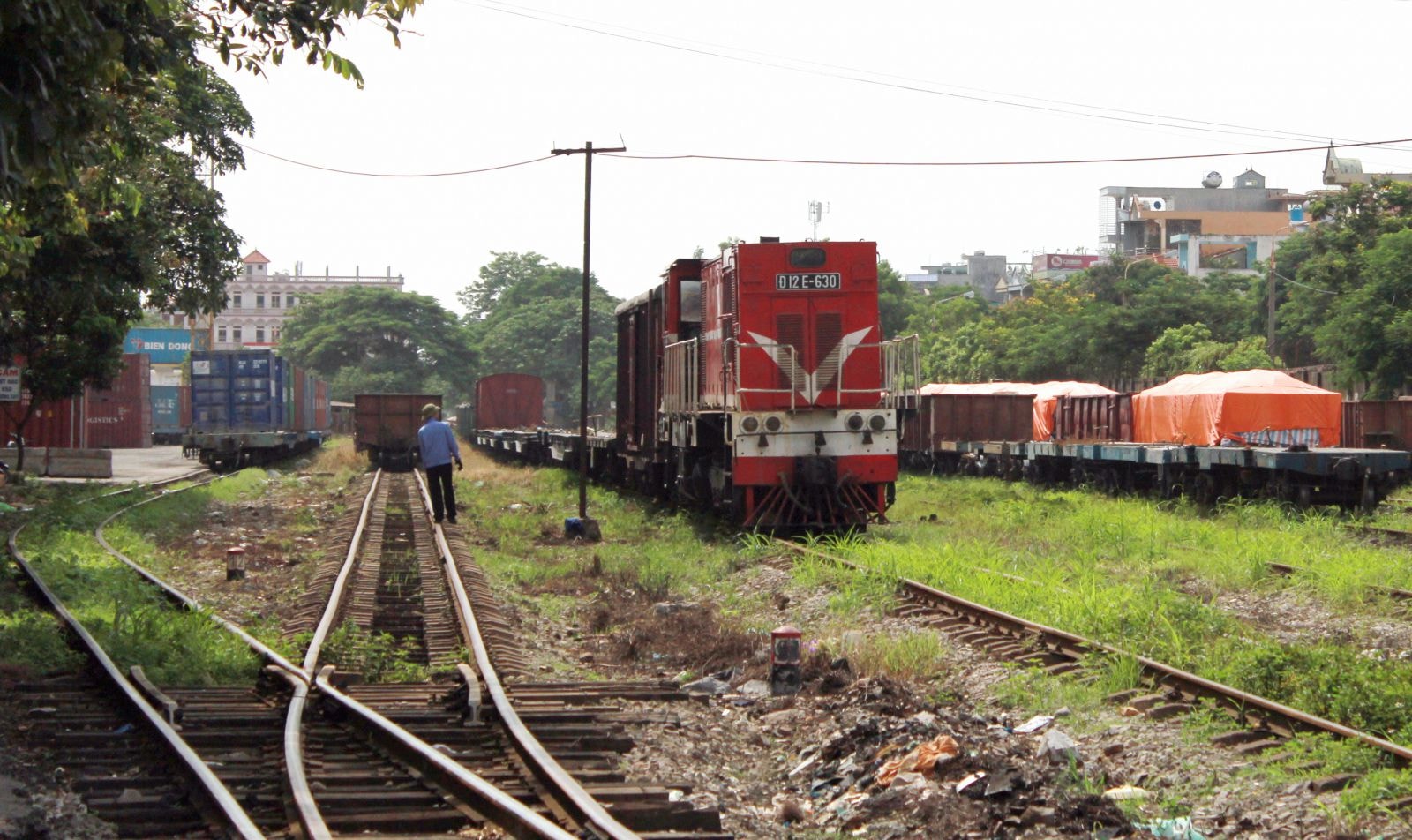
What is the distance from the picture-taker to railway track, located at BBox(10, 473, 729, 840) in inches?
217

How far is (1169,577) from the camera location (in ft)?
44.7

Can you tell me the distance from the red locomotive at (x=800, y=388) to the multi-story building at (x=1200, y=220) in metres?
72.1

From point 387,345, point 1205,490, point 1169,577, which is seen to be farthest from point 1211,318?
point 387,345

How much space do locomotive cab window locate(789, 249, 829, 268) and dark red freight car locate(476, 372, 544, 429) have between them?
102ft

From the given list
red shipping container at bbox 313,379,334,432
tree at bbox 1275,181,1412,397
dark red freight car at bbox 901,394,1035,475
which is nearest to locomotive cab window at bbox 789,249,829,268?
dark red freight car at bbox 901,394,1035,475

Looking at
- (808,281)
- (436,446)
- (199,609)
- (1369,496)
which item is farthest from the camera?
(1369,496)

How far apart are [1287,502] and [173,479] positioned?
23.5m

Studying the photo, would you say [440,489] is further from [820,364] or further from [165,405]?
[165,405]

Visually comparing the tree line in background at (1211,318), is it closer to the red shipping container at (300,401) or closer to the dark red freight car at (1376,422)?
the dark red freight car at (1376,422)

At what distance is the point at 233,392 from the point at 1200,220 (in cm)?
7690

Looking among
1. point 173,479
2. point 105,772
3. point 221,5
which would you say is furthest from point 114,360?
point 105,772

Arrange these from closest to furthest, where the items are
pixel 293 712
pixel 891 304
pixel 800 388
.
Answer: pixel 293 712
pixel 800 388
pixel 891 304

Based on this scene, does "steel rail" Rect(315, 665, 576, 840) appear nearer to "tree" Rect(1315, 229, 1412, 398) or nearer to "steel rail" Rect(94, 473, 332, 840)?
"steel rail" Rect(94, 473, 332, 840)

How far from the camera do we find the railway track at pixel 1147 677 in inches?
261
